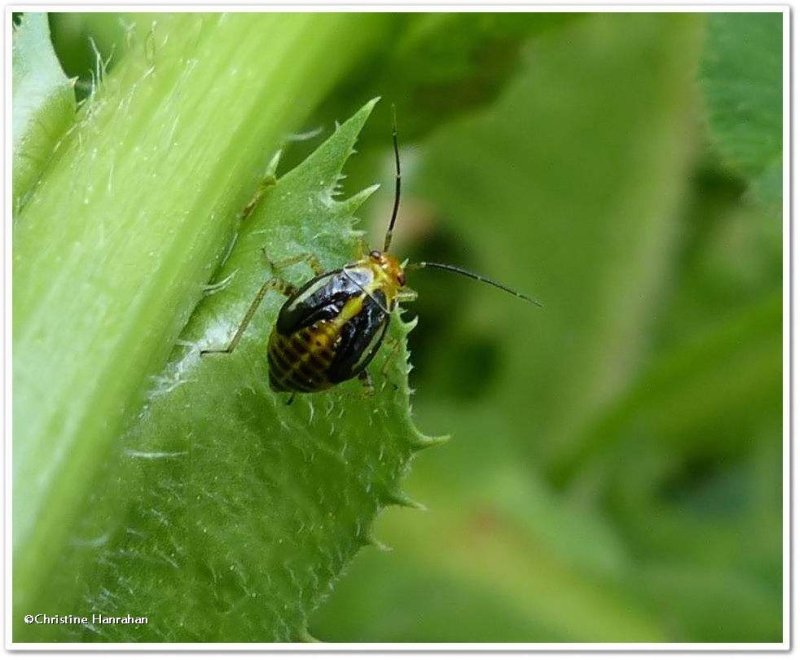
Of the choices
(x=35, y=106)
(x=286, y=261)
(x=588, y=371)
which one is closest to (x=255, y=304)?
(x=286, y=261)

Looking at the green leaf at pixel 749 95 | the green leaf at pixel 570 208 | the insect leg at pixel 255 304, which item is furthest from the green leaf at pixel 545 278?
the insect leg at pixel 255 304

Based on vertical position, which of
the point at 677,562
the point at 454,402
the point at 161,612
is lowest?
the point at 677,562

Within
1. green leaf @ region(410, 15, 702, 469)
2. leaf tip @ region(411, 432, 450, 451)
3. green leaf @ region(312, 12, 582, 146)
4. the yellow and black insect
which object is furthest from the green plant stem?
green leaf @ region(410, 15, 702, 469)

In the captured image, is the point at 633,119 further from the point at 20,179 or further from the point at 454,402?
the point at 20,179

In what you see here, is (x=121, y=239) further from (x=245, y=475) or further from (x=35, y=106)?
(x=245, y=475)

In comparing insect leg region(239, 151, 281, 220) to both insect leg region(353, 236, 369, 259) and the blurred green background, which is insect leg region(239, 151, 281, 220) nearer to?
insect leg region(353, 236, 369, 259)

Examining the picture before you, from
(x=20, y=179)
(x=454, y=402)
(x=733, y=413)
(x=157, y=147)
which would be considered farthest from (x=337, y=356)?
(x=733, y=413)

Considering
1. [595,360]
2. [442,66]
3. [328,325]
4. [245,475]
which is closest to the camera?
[245,475]
